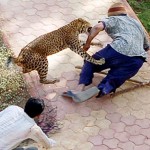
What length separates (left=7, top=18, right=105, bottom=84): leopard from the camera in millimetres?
5793

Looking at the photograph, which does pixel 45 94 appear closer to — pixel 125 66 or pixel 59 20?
pixel 125 66

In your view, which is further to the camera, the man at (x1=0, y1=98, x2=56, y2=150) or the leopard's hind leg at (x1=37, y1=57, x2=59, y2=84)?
the leopard's hind leg at (x1=37, y1=57, x2=59, y2=84)

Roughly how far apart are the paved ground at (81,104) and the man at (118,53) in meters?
0.20

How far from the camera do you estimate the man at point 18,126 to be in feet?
13.6

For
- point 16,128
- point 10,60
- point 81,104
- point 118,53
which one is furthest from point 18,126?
point 118,53

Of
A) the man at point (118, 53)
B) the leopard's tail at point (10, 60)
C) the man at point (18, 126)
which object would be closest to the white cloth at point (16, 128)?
the man at point (18, 126)

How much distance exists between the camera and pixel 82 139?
215 inches

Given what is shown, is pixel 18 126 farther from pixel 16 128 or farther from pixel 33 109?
pixel 33 109

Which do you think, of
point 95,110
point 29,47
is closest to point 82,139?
point 95,110

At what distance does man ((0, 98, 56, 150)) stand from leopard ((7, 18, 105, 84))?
1596mm

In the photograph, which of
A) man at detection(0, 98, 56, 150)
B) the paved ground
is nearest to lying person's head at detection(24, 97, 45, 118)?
man at detection(0, 98, 56, 150)

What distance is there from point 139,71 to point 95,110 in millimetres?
1023

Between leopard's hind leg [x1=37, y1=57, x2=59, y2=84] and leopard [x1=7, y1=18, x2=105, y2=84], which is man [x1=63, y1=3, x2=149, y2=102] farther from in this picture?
leopard's hind leg [x1=37, y1=57, x2=59, y2=84]

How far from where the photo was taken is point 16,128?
4129 mm
